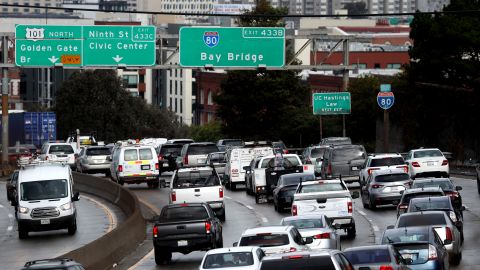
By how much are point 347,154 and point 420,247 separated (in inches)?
1186

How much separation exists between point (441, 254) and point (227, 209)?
24365 mm

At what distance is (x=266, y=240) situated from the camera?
28.3m

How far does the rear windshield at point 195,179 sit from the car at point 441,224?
47.6 feet

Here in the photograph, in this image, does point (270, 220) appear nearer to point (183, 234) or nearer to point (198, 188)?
point (198, 188)

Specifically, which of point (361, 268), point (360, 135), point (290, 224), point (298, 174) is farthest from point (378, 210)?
point (360, 135)

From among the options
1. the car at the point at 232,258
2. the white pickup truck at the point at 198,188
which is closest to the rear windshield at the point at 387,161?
the white pickup truck at the point at 198,188

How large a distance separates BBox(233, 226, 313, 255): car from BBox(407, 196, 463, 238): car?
7.37 meters

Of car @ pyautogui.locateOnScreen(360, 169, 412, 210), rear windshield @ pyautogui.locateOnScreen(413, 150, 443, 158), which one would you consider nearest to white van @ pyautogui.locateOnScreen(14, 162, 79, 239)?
car @ pyautogui.locateOnScreen(360, 169, 412, 210)

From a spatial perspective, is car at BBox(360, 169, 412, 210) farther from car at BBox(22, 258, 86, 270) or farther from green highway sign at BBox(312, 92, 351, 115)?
green highway sign at BBox(312, 92, 351, 115)

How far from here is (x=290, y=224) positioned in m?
31.8

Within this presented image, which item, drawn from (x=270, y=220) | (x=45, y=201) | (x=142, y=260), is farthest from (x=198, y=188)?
(x=142, y=260)

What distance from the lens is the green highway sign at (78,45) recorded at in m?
69.0

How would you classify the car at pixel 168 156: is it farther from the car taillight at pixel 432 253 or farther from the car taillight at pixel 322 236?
the car taillight at pixel 432 253

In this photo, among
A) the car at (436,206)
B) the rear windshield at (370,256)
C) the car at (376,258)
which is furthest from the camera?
the car at (436,206)
